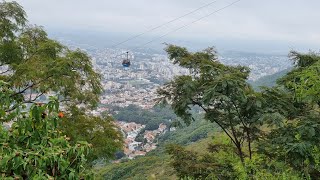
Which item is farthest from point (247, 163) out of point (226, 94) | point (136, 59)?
point (136, 59)

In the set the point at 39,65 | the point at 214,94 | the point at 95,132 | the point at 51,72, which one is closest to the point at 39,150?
the point at 214,94

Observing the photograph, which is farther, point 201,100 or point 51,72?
point 201,100

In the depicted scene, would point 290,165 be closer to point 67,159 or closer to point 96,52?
point 67,159

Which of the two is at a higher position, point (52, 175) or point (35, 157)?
point (35, 157)

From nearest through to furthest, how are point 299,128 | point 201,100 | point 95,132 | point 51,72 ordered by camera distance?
point 299,128 < point 51,72 < point 201,100 < point 95,132

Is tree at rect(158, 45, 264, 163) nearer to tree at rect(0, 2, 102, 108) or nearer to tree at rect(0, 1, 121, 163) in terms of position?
tree at rect(0, 1, 121, 163)

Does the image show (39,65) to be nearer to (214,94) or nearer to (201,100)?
(201,100)

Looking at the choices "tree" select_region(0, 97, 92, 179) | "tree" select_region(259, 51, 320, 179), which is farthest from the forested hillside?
"tree" select_region(0, 97, 92, 179)
